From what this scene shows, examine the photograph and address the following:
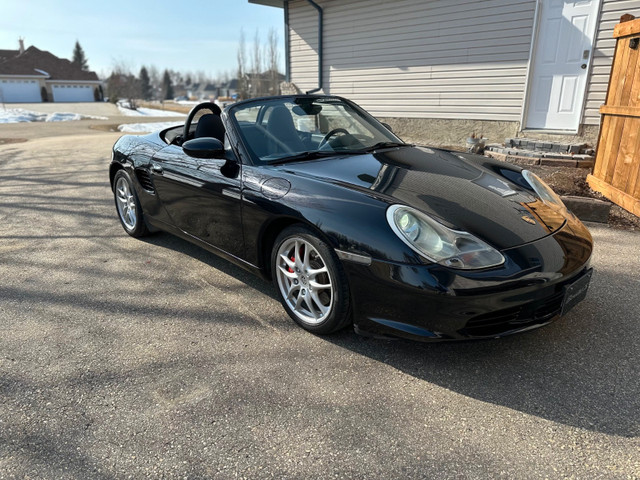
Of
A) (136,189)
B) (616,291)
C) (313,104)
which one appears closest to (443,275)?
(616,291)

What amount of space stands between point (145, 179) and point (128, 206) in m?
0.67

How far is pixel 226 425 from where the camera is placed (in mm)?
2031

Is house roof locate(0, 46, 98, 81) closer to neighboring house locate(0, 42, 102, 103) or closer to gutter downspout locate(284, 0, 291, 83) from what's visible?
neighboring house locate(0, 42, 102, 103)

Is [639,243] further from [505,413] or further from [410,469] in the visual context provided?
[410,469]

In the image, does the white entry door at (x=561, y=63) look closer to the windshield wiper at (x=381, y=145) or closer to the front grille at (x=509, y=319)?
the windshield wiper at (x=381, y=145)

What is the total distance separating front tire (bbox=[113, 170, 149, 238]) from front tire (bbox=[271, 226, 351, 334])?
2.15 m

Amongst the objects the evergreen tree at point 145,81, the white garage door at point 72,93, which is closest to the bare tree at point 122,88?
the white garage door at point 72,93

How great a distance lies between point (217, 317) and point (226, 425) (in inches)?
42.1

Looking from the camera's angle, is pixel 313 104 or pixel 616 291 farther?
pixel 313 104

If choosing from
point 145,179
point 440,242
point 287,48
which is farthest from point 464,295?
point 287,48

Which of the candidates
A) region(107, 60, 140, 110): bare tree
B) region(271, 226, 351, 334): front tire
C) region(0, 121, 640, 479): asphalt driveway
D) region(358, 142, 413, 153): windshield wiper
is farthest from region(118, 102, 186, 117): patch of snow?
region(271, 226, 351, 334): front tire

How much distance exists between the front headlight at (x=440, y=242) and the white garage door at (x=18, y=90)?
66.3 m

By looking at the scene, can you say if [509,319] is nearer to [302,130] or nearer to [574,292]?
[574,292]

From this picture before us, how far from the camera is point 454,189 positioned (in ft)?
8.90
